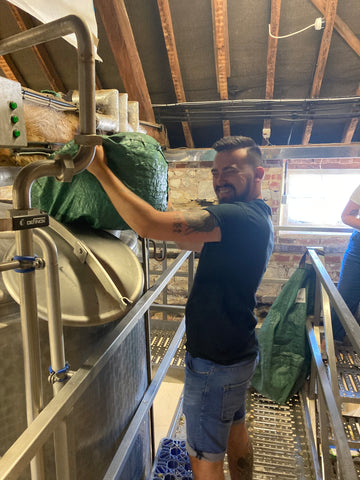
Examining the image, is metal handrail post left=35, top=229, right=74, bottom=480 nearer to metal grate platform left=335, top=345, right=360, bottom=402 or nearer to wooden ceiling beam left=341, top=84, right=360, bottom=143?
metal grate platform left=335, top=345, right=360, bottom=402

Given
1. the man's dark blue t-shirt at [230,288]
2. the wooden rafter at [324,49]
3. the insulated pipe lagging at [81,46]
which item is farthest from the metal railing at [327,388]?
the wooden rafter at [324,49]

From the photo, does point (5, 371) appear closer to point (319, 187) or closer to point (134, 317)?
point (134, 317)

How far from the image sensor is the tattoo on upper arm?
3.33ft

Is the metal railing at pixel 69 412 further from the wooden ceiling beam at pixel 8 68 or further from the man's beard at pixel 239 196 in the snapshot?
the wooden ceiling beam at pixel 8 68

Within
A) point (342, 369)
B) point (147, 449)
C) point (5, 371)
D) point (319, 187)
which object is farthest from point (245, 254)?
point (319, 187)

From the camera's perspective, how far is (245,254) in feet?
3.74

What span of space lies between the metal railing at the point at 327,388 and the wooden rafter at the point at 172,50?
209 centimetres

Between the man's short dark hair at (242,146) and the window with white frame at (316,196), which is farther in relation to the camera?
the window with white frame at (316,196)

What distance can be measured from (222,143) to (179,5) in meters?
2.09

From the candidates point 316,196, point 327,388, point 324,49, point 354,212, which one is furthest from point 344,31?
point 327,388

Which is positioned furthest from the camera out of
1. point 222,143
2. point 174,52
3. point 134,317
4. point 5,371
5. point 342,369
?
point 174,52

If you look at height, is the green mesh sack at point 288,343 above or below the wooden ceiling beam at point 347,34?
below

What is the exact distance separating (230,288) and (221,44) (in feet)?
7.98

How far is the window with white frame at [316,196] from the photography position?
12.7 feet
